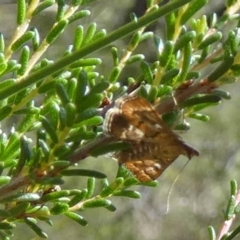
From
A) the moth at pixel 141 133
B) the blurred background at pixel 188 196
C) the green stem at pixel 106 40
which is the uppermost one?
the green stem at pixel 106 40

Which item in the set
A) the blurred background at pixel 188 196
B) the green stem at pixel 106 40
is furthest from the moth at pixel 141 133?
the blurred background at pixel 188 196

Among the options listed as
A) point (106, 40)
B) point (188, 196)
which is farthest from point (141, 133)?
point (188, 196)

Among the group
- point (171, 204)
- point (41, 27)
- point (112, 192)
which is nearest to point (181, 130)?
point (112, 192)

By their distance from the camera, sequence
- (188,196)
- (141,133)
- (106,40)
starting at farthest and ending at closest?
(188,196), (141,133), (106,40)

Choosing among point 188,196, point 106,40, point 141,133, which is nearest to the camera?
point 106,40

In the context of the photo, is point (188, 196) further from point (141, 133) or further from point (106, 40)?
point (106, 40)

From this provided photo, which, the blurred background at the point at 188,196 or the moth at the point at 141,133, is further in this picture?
the blurred background at the point at 188,196

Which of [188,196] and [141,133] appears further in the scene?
[188,196]

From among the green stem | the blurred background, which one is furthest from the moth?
the blurred background

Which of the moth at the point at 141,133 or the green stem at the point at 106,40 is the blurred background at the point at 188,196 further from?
the green stem at the point at 106,40
